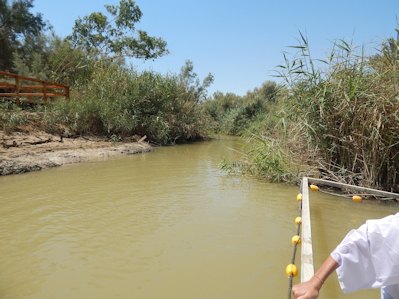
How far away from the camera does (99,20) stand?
24.4 m

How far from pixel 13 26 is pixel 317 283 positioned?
22765mm

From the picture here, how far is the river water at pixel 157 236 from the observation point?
2.36m

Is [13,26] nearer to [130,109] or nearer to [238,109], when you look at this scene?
[130,109]

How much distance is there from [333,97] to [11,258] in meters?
5.13

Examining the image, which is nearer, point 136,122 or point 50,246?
point 50,246

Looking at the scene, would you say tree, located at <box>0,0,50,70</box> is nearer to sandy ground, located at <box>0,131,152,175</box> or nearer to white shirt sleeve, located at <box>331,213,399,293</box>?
sandy ground, located at <box>0,131,152,175</box>

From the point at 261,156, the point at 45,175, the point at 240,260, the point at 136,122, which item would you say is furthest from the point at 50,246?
the point at 136,122

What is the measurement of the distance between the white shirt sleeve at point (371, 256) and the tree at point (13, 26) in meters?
21.8

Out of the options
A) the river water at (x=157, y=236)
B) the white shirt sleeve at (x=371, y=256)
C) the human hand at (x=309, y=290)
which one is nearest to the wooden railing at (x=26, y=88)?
the river water at (x=157, y=236)

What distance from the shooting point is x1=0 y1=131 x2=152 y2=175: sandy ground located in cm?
700

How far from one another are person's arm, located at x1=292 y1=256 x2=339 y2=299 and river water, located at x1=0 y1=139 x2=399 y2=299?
106 centimetres

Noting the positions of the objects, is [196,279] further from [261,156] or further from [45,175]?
[45,175]

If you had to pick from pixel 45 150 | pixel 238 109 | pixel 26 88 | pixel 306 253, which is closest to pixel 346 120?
pixel 306 253

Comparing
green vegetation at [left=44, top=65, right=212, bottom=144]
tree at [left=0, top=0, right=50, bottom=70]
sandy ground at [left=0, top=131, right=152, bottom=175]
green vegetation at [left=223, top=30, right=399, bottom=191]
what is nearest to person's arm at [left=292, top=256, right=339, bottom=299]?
green vegetation at [left=223, top=30, right=399, bottom=191]
